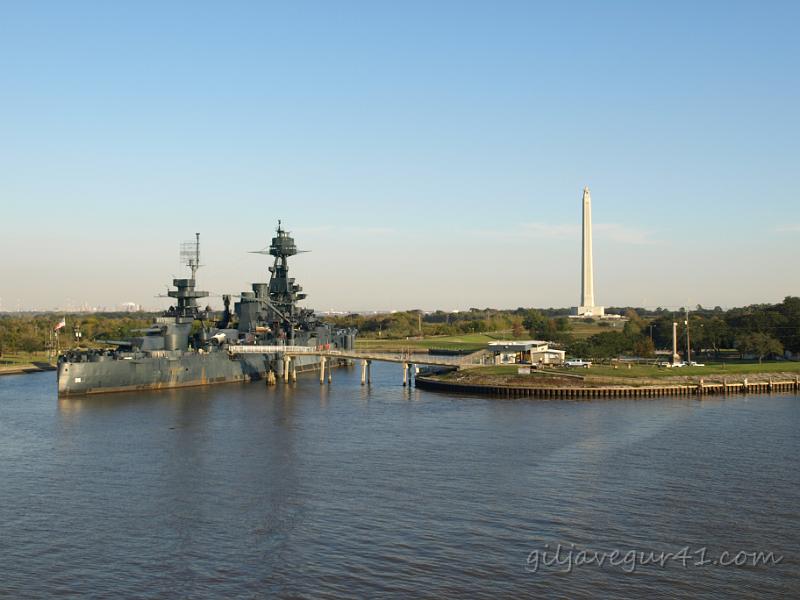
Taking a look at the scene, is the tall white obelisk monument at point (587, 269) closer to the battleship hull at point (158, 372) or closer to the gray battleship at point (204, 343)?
the gray battleship at point (204, 343)

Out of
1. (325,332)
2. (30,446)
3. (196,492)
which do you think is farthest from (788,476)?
(325,332)

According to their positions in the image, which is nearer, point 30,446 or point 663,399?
point 30,446

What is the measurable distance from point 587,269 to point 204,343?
97.7 m

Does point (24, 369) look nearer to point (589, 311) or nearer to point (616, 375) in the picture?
point (616, 375)

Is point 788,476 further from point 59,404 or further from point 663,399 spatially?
point 59,404

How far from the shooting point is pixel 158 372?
8219cm

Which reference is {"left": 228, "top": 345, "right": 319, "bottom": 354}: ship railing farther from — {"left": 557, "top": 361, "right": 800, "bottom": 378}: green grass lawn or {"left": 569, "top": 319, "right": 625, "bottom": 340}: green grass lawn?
{"left": 569, "top": 319, "right": 625, "bottom": 340}: green grass lawn

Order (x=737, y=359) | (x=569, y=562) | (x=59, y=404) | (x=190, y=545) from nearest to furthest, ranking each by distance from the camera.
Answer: (x=569, y=562)
(x=190, y=545)
(x=59, y=404)
(x=737, y=359)

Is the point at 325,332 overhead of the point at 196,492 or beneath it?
overhead

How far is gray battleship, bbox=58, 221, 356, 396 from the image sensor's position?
7739 centimetres

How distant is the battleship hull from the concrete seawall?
77.3 ft

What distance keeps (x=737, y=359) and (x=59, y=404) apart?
8540cm

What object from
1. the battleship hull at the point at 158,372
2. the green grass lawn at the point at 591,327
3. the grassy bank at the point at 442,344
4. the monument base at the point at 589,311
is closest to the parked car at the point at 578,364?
the grassy bank at the point at 442,344

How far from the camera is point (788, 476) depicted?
134 ft
